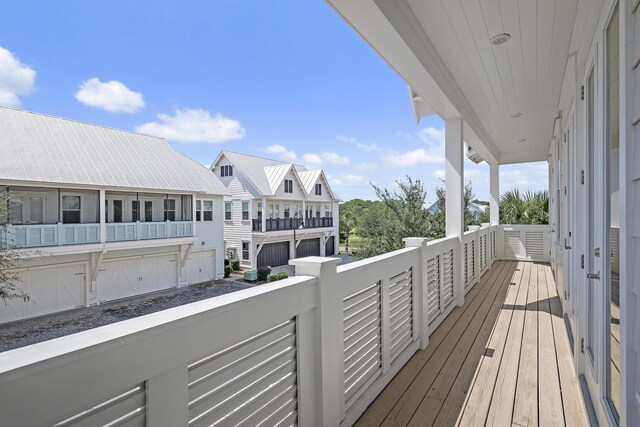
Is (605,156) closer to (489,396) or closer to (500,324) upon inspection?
(489,396)

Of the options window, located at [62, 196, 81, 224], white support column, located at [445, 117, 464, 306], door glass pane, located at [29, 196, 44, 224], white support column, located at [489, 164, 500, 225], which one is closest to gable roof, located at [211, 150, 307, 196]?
window, located at [62, 196, 81, 224]

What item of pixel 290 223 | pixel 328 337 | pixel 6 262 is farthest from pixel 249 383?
pixel 290 223

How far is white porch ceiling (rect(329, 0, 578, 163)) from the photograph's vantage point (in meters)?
2.13

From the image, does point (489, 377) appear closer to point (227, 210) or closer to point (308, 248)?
point (227, 210)

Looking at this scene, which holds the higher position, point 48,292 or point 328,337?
point 328,337

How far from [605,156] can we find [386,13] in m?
1.33

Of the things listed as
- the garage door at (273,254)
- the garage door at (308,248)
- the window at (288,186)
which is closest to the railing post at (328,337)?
the garage door at (273,254)

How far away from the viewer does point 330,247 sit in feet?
75.0

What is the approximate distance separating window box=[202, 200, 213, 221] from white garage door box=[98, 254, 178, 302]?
2.22 meters

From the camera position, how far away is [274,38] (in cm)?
2133

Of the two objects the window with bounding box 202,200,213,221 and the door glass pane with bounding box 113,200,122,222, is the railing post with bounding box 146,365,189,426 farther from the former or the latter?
the window with bounding box 202,200,213,221

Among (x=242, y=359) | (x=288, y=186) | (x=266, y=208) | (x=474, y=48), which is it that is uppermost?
(x=288, y=186)

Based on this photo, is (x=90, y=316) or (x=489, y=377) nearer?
(x=489, y=377)

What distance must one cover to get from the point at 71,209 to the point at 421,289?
496 inches
